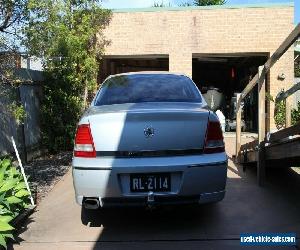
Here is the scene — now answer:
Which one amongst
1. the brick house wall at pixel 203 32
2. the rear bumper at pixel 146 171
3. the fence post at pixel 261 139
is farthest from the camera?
the brick house wall at pixel 203 32

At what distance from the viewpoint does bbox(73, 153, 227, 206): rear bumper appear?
5.00m

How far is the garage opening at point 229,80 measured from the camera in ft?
53.9

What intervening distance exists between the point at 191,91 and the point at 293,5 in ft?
30.4

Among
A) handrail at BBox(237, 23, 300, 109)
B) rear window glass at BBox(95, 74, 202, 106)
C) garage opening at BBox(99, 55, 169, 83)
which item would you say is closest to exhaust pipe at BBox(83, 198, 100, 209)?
rear window glass at BBox(95, 74, 202, 106)

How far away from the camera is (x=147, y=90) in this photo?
20.6 feet

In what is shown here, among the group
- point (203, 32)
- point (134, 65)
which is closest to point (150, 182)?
point (203, 32)

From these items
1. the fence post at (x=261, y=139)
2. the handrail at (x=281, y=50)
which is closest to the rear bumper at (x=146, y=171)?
the handrail at (x=281, y=50)

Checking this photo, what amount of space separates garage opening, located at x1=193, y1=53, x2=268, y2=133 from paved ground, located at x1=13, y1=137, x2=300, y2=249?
783 cm

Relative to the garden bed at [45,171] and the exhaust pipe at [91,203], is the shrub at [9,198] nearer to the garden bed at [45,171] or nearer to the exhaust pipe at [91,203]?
the exhaust pipe at [91,203]

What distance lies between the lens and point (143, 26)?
14.5 m

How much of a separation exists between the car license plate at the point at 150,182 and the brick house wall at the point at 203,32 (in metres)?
9.76

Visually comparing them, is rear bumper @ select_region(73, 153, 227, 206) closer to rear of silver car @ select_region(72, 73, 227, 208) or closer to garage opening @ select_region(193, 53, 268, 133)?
rear of silver car @ select_region(72, 73, 227, 208)

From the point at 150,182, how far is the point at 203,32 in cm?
1003

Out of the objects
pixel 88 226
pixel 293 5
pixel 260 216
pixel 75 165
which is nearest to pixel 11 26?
pixel 75 165
